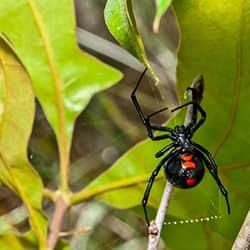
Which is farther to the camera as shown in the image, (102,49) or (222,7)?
(102,49)

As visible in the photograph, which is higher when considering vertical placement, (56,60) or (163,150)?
(56,60)

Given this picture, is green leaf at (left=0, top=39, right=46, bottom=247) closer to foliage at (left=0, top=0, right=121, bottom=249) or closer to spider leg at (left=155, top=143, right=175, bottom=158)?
foliage at (left=0, top=0, right=121, bottom=249)

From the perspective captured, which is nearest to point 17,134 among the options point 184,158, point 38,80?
point 38,80

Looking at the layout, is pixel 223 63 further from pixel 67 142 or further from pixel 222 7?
pixel 67 142

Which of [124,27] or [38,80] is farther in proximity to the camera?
[38,80]

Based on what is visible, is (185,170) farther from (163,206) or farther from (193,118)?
(163,206)

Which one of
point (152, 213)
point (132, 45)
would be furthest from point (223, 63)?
point (152, 213)

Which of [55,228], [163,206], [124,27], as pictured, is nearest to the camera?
[124,27]
